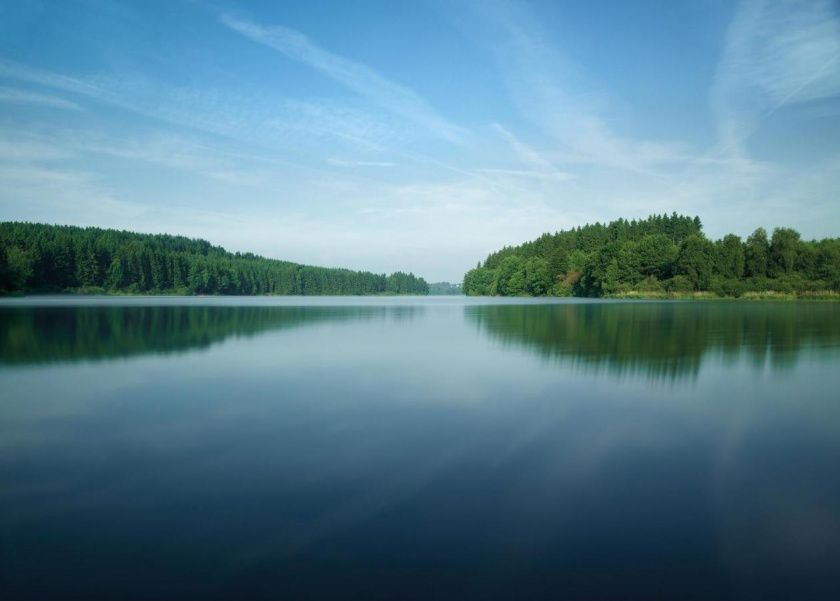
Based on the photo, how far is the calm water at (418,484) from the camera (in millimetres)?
4145

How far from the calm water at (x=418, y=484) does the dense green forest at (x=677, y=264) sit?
253 feet

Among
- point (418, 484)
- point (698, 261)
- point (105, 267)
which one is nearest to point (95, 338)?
point (418, 484)

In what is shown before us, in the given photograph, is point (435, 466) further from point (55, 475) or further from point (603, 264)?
point (603, 264)

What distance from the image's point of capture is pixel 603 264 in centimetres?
9556

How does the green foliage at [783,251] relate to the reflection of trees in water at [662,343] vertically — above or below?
above

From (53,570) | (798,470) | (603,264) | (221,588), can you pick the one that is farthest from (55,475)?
(603,264)

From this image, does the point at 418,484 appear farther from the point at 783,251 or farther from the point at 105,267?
the point at 105,267

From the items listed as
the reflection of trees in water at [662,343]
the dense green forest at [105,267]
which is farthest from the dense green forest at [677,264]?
the dense green forest at [105,267]

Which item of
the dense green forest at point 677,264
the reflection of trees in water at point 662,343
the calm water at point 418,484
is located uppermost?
the dense green forest at point 677,264

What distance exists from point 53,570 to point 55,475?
99.7 inches

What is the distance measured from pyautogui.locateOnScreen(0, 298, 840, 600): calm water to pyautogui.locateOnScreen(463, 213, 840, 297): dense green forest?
76967mm

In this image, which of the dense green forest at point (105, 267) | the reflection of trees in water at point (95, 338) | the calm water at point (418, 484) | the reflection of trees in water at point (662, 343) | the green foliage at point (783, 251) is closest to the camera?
the calm water at point (418, 484)

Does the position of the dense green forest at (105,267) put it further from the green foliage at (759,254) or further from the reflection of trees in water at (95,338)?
the green foliage at (759,254)

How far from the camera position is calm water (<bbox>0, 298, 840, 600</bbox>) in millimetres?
4145
